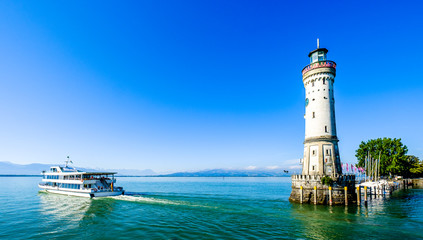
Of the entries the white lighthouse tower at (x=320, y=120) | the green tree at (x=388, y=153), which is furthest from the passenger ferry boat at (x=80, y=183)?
the green tree at (x=388, y=153)

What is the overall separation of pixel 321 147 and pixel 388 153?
2522 inches

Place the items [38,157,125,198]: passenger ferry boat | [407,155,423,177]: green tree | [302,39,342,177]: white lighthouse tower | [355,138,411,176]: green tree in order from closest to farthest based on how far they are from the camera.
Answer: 1. [302,39,342,177]: white lighthouse tower
2. [38,157,125,198]: passenger ferry boat
3. [355,138,411,176]: green tree
4. [407,155,423,177]: green tree

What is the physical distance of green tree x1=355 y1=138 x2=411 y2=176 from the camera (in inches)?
3179

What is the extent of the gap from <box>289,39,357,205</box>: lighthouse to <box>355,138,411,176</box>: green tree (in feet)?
174

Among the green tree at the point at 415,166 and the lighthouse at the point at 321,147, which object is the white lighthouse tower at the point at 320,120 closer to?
the lighthouse at the point at 321,147

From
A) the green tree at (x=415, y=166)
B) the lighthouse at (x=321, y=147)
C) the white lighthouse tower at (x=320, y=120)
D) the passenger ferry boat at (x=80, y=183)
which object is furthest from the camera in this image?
the green tree at (x=415, y=166)

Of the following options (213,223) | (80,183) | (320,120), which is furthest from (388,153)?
(80,183)

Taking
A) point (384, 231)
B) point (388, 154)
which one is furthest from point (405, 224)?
point (388, 154)

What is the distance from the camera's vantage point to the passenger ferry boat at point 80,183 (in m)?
50.2

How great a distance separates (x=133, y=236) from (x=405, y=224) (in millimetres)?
32038

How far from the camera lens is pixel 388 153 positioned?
83.8 m

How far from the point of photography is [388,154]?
84000 mm

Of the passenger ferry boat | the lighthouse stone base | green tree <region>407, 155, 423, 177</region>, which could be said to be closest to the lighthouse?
the lighthouse stone base

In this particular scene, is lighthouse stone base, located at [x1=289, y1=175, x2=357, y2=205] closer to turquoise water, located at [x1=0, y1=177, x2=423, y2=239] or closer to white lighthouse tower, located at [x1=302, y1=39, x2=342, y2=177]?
white lighthouse tower, located at [x1=302, y1=39, x2=342, y2=177]
